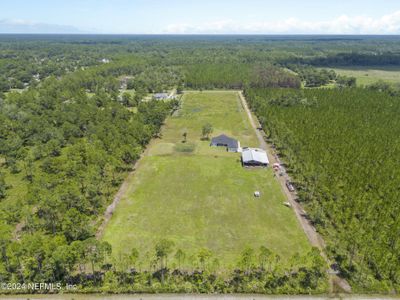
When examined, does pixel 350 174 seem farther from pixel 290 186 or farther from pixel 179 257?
pixel 179 257

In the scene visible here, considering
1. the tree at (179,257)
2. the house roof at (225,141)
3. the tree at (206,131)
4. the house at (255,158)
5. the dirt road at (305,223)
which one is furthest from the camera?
the tree at (206,131)

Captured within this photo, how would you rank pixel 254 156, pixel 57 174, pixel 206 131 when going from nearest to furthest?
pixel 57 174 < pixel 254 156 < pixel 206 131

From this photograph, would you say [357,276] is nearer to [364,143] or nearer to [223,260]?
[223,260]

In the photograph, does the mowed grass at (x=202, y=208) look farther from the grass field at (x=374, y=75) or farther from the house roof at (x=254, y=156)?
the grass field at (x=374, y=75)

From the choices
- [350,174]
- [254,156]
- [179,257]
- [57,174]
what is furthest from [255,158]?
[57,174]

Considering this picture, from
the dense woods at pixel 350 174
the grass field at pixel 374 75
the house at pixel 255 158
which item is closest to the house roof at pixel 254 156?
the house at pixel 255 158

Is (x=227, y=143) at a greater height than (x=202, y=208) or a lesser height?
greater
